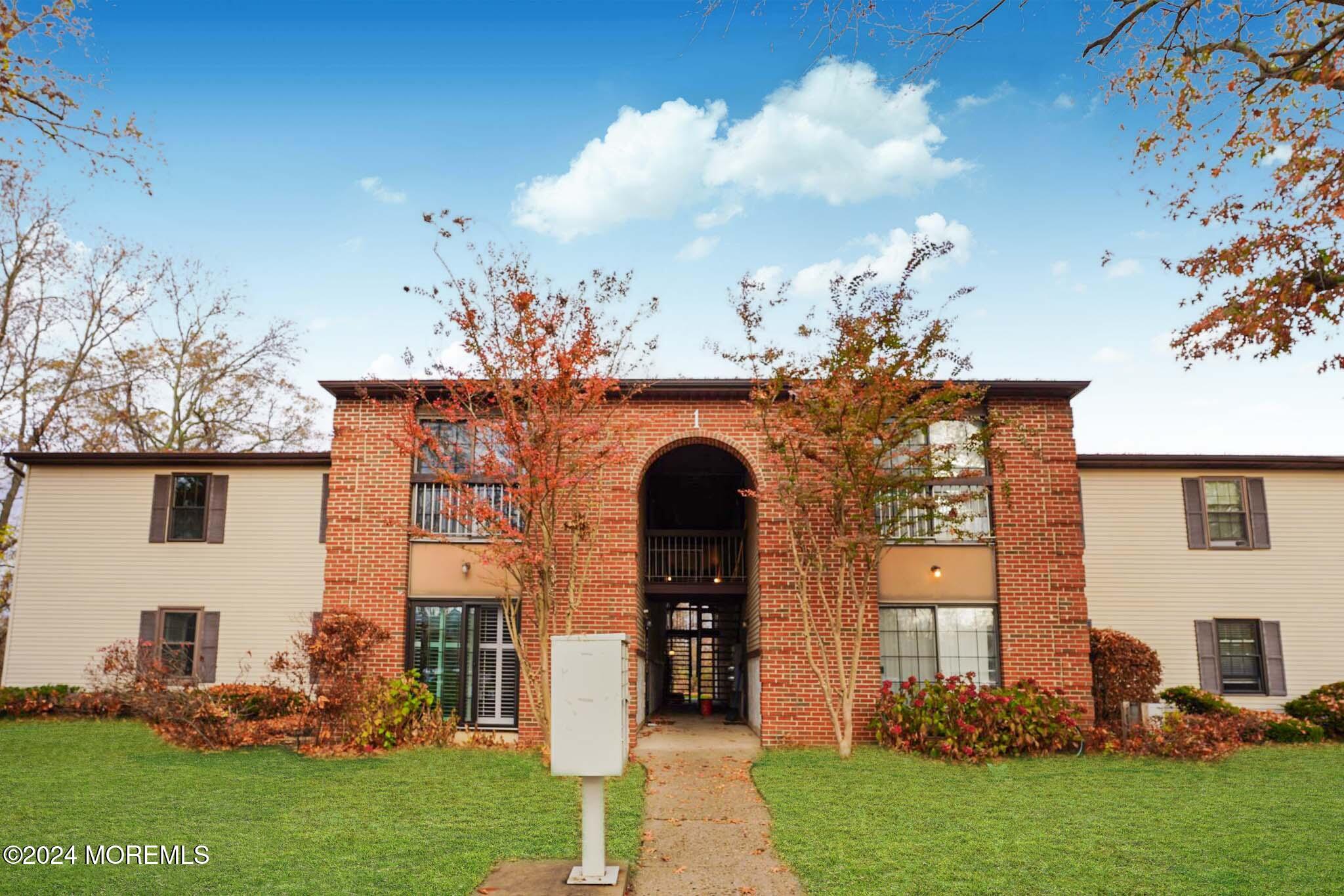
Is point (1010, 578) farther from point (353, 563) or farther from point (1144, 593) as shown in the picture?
point (353, 563)

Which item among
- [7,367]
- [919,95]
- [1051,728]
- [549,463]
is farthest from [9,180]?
[1051,728]

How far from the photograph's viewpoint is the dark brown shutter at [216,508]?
1819 centimetres

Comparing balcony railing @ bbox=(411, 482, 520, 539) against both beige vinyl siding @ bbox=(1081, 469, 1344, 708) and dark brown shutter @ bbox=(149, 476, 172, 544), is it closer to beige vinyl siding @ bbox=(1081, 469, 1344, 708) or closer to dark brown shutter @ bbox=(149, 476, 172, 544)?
dark brown shutter @ bbox=(149, 476, 172, 544)

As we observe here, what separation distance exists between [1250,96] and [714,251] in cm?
806

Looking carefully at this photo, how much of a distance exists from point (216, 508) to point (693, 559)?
9.69 m

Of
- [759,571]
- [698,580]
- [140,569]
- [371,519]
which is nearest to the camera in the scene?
[759,571]

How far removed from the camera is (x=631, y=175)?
16.0 m

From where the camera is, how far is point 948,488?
48.0 ft

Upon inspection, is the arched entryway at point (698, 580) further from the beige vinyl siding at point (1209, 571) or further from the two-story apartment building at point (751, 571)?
the beige vinyl siding at point (1209, 571)

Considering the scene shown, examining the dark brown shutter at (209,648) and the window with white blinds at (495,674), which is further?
the dark brown shutter at (209,648)

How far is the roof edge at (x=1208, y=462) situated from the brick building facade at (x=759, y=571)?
4.15 metres

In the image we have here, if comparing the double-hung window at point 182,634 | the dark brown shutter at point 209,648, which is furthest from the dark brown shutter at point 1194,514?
the double-hung window at point 182,634

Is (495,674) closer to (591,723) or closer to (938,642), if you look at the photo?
(938,642)

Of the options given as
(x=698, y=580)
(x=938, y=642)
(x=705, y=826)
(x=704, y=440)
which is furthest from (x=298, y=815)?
(x=698, y=580)
